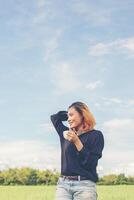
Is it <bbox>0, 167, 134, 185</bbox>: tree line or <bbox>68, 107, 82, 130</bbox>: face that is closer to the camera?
<bbox>68, 107, 82, 130</bbox>: face

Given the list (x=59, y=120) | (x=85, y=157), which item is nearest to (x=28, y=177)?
(x=59, y=120)

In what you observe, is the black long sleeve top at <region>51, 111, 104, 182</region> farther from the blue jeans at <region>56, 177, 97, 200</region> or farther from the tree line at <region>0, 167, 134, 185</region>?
the tree line at <region>0, 167, 134, 185</region>

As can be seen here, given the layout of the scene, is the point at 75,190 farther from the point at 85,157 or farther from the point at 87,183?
the point at 85,157

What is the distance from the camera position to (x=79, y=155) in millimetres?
7875

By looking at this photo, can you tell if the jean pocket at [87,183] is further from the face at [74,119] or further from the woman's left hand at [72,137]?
the face at [74,119]

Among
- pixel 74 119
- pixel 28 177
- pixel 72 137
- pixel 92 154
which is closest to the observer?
pixel 72 137

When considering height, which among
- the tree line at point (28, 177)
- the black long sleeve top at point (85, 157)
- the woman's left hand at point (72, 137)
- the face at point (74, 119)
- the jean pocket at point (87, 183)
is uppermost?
the tree line at point (28, 177)

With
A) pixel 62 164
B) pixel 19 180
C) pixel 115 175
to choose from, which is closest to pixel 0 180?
pixel 19 180

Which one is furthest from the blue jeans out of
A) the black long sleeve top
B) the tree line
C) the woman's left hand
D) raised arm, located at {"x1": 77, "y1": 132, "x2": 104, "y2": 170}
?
the tree line

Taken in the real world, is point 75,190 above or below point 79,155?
below

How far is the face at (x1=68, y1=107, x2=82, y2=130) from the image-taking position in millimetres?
8023

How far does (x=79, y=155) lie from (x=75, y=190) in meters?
0.50

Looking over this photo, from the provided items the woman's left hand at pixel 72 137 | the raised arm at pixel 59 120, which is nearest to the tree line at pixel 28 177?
the raised arm at pixel 59 120

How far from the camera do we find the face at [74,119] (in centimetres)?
802
